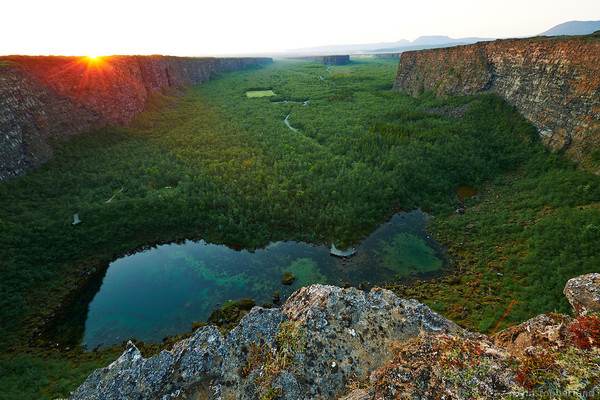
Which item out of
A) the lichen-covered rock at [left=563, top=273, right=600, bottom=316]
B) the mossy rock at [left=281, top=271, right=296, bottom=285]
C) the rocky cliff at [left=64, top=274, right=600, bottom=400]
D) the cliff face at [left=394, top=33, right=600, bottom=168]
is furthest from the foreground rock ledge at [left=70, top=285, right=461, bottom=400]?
the cliff face at [left=394, top=33, right=600, bottom=168]

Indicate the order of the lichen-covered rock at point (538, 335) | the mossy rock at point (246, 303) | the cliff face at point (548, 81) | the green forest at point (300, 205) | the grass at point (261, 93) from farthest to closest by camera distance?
the grass at point (261, 93) → the cliff face at point (548, 81) → the mossy rock at point (246, 303) → the green forest at point (300, 205) → the lichen-covered rock at point (538, 335)

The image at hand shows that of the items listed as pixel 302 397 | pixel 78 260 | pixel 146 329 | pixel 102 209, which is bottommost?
pixel 146 329

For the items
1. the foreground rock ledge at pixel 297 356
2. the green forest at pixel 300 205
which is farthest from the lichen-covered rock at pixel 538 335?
the green forest at pixel 300 205

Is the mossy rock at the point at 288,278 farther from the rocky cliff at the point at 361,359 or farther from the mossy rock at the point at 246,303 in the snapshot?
the rocky cliff at the point at 361,359

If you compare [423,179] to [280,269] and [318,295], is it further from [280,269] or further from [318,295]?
[318,295]

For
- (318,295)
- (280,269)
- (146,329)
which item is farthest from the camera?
(280,269)

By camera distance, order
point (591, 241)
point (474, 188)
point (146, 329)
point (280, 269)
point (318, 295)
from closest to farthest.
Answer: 1. point (318, 295)
2. point (591, 241)
3. point (146, 329)
4. point (280, 269)
5. point (474, 188)

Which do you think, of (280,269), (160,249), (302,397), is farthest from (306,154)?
(302,397)
